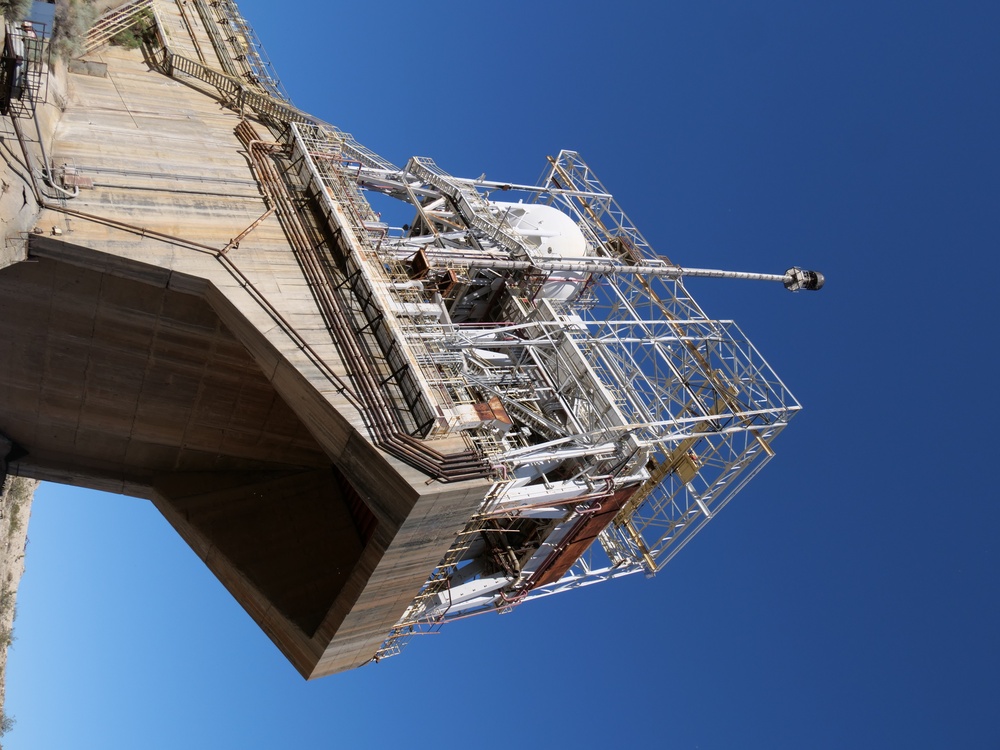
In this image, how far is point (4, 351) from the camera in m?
26.4

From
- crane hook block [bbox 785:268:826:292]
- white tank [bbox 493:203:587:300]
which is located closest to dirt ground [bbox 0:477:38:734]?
white tank [bbox 493:203:587:300]

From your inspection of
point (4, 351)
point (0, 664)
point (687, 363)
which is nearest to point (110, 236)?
point (4, 351)

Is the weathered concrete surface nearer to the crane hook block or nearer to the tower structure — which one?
the tower structure

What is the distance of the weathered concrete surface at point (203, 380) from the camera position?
22156 millimetres

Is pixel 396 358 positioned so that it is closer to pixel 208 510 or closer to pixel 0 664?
pixel 208 510

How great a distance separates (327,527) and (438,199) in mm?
15822

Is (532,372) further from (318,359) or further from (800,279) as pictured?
(800,279)

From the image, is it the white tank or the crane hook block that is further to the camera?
the crane hook block

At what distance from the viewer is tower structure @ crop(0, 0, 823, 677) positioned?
22500 mm

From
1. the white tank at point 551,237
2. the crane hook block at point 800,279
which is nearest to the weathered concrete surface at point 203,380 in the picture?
the white tank at point 551,237

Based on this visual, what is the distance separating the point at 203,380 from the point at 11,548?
49305 millimetres

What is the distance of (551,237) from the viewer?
3675 cm

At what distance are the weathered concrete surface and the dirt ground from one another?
120 feet

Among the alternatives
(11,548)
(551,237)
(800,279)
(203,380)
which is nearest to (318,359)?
(203,380)
